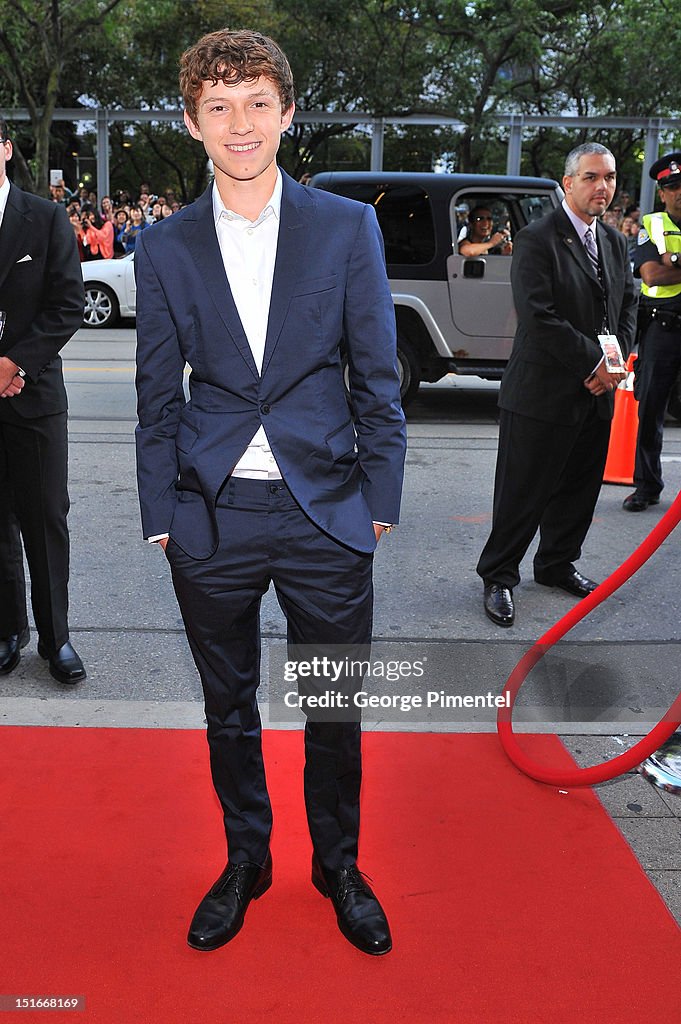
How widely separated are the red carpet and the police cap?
3608mm

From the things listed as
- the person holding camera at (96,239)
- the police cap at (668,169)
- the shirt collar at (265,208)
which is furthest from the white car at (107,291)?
the shirt collar at (265,208)

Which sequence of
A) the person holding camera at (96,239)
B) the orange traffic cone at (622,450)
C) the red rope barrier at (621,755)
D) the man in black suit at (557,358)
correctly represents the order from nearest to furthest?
1. the red rope barrier at (621,755)
2. the man in black suit at (557,358)
3. the orange traffic cone at (622,450)
4. the person holding camera at (96,239)

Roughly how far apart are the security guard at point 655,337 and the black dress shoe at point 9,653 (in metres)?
4.10

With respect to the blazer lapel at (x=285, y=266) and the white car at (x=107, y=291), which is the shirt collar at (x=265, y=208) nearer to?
the blazer lapel at (x=285, y=266)

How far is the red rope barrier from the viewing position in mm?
3113

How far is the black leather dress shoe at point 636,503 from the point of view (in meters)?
6.77

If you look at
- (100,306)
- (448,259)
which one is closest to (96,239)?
(100,306)

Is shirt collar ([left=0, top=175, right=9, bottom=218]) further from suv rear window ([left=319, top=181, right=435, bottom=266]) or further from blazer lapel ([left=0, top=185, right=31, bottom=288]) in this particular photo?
suv rear window ([left=319, top=181, right=435, bottom=266])

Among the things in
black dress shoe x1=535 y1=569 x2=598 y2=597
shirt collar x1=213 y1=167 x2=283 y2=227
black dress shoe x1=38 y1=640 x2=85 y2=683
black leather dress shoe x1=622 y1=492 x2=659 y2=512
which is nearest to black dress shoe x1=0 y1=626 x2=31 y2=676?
black dress shoe x1=38 y1=640 x2=85 y2=683

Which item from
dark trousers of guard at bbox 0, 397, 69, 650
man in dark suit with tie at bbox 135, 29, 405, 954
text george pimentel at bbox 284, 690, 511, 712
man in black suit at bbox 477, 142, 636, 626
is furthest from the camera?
man in black suit at bbox 477, 142, 636, 626

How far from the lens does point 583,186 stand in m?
4.54

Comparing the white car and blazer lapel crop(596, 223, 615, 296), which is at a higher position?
blazer lapel crop(596, 223, 615, 296)

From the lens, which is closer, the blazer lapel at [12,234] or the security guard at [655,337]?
the blazer lapel at [12,234]

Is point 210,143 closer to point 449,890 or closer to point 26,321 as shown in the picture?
point 26,321
